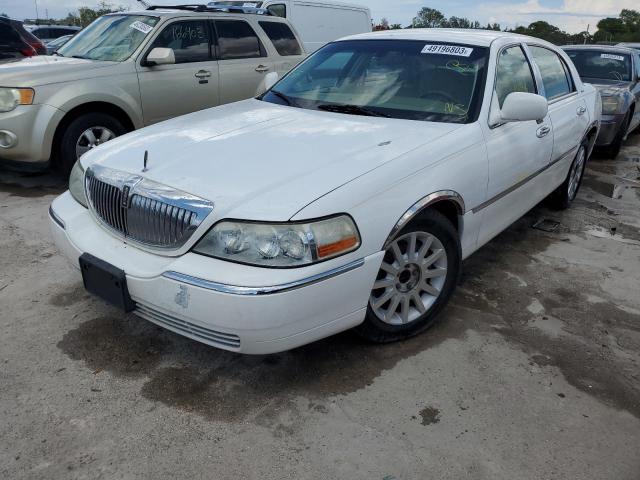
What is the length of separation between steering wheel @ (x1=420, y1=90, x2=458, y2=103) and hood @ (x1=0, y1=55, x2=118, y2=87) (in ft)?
12.0

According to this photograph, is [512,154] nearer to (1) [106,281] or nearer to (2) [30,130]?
(1) [106,281]

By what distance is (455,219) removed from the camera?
316 centimetres

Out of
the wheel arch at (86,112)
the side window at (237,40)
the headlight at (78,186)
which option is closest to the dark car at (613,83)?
the side window at (237,40)

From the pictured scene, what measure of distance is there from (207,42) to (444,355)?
4964 mm

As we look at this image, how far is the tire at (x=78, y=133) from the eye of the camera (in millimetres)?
5418

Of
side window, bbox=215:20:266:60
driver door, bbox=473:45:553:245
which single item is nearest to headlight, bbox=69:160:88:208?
driver door, bbox=473:45:553:245

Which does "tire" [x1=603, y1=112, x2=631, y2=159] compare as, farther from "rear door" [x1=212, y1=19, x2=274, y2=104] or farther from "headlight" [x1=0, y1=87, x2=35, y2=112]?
"headlight" [x1=0, y1=87, x2=35, y2=112]

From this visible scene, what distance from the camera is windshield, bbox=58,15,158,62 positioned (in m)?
5.87

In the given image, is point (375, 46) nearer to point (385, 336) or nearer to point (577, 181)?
point (385, 336)

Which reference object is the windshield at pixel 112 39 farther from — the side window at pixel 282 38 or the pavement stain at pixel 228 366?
the pavement stain at pixel 228 366

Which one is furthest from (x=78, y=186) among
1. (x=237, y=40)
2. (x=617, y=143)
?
(x=617, y=143)

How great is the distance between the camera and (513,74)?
3787 mm

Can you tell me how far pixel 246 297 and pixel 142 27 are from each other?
4.82 meters

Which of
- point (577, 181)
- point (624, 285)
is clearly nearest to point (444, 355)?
point (624, 285)
